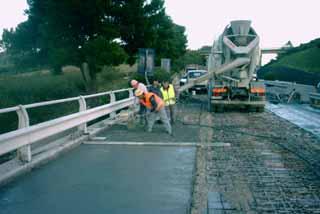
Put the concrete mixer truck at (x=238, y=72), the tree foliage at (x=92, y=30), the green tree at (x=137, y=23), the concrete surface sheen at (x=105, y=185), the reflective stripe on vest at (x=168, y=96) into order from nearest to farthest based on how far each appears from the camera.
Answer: the concrete surface sheen at (x=105, y=185) < the reflective stripe on vest at (x=168, y=96) < the concrete mixer truck at (x=238, y=72) < the tree foliage at (x=92, y=30) < the green tree at (x=137, y=23)

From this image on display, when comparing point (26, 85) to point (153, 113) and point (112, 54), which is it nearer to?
point (112, 54)

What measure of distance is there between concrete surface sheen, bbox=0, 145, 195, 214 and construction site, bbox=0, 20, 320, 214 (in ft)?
0.04

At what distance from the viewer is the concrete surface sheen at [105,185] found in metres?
4.49

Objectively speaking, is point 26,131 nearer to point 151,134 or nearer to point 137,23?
point 151,134

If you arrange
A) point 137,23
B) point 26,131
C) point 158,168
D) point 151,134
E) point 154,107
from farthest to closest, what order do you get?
point 137,23, point 154,107, point 151,134, point 158,168, point 26,131

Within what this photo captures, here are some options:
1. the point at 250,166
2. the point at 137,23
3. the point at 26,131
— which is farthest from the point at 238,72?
the point at 137,23

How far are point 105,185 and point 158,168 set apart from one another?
1.32 meters

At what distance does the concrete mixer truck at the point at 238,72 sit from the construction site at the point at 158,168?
174 inches

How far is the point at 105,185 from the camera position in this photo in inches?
211

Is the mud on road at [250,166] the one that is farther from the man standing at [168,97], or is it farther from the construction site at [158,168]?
the man standing at [168,97]

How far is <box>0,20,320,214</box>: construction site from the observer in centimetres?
464

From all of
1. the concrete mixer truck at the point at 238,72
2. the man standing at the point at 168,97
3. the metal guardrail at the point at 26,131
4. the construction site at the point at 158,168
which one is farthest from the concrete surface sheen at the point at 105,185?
the concrete mixer truck at the point at 238,72

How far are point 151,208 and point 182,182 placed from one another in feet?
3.93

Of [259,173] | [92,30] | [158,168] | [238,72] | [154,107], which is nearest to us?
[259,173]
